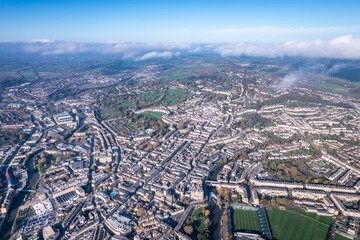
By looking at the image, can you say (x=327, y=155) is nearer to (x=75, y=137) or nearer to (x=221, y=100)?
(x=221, y=100)

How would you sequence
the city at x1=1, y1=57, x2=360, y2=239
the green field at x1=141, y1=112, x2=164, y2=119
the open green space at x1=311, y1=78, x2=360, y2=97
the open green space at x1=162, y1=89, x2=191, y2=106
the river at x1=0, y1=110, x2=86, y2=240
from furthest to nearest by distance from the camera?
1. the open green space at x1=311, y1=78, x2=360, y2=97
2. the open green space at x1=162, y1=89, x2=191, y2=106
3. the green field at x1=141, y1=112, x2=164, y2=119
4. the city at x1=1, y1=57, x2=360, y2=239
5. the river at x1=0, y1=110, x2=86, y2=240

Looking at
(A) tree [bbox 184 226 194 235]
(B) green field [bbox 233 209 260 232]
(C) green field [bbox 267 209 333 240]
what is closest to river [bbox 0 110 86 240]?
(A) tree [bbox 184 226 194 235]

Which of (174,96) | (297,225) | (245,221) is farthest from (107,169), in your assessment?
(174,96)

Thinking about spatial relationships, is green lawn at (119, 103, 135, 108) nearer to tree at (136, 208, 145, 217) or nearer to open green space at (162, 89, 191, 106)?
open green space at (162, 89, 191, 106)

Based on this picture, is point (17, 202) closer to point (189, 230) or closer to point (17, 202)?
point (17, 202)

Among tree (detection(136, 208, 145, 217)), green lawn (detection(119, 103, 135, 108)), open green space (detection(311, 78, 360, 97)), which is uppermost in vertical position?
tree (detection(136, 208, 145, 217))

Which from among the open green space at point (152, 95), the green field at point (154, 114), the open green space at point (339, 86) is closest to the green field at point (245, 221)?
the green field at point (154, 114)

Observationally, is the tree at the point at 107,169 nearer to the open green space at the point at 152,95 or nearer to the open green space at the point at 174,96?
the open green space at the point at 174,96
